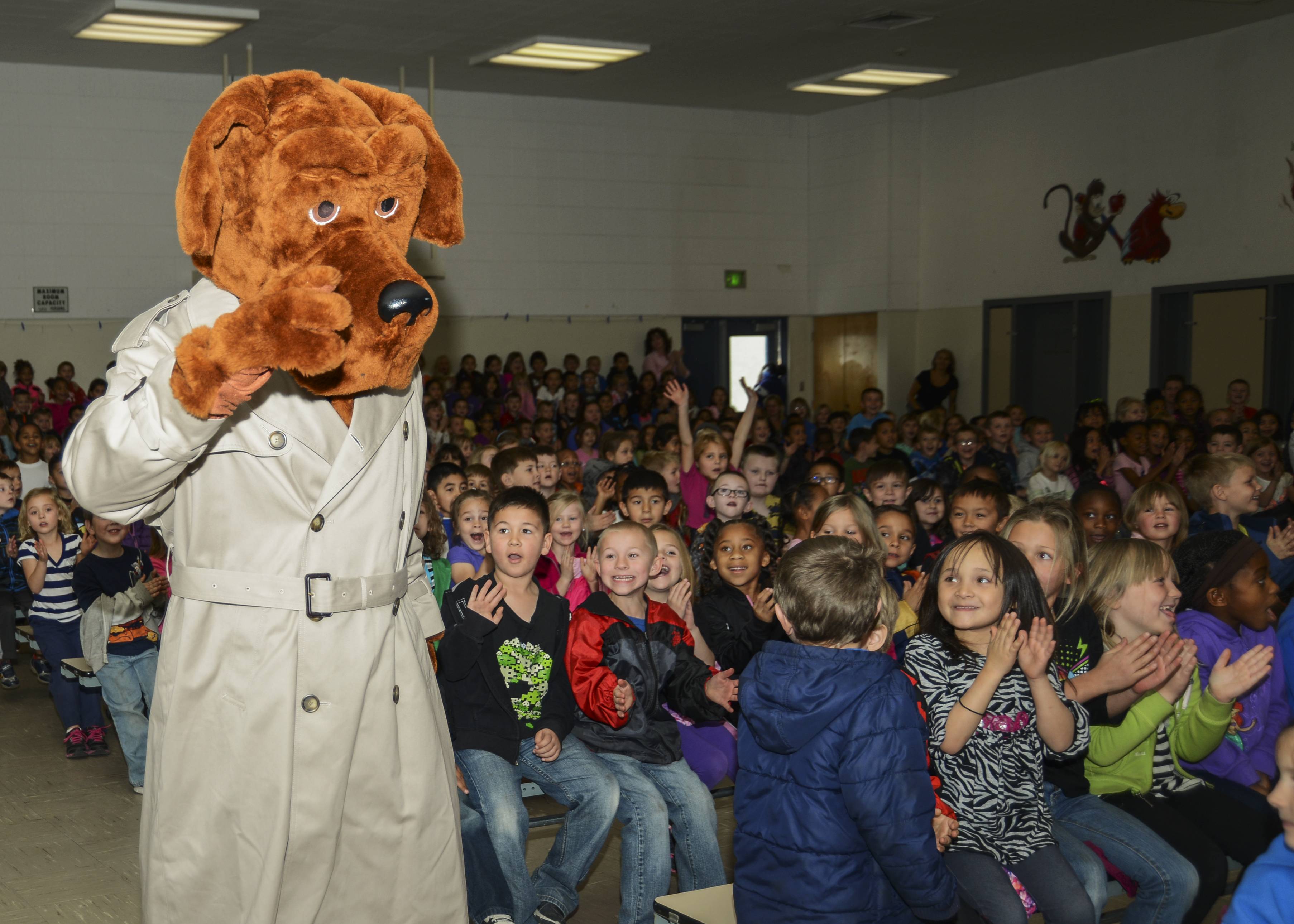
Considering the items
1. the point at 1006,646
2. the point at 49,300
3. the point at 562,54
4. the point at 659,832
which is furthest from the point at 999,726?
the point at 49,300

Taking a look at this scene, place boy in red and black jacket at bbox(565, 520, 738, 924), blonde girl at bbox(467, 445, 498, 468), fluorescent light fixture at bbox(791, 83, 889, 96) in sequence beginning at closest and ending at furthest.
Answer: boy in red and black jacket at bbox(565, 520, 738, 924) → blonde girl at bbox(467, 445, 498, 468) → fluorescent light fixture at bbox(791, 83, 889, 96)

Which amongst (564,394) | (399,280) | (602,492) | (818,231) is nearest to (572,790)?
(399,280)

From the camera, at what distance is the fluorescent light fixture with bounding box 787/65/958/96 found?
11.5 meters

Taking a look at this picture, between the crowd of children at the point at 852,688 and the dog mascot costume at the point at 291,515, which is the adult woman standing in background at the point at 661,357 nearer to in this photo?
the crowd of children at the point at 852,688

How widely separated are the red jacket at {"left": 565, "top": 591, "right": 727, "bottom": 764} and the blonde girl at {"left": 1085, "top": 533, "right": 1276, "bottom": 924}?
107 cm

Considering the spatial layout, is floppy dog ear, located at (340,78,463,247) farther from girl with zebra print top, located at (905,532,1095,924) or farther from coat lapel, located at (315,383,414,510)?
girl with zebra print top, located at (905,532,1095,924)

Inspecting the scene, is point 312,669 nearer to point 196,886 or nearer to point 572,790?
point 196,886

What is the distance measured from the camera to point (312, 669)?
69.2 inches

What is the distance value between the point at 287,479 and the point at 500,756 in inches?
64.3

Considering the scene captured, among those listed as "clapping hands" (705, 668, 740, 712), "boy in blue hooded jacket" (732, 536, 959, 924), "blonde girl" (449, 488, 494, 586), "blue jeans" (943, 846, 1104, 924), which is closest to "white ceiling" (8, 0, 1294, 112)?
"blonde girl" (449, 488, 494, 586)

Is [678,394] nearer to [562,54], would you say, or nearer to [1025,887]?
[1025,887]

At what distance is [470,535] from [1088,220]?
9161 mm

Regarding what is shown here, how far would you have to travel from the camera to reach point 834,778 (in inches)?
91.1

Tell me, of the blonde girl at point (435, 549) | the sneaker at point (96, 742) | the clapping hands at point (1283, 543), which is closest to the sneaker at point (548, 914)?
the blonde girl at point (435, 549)
